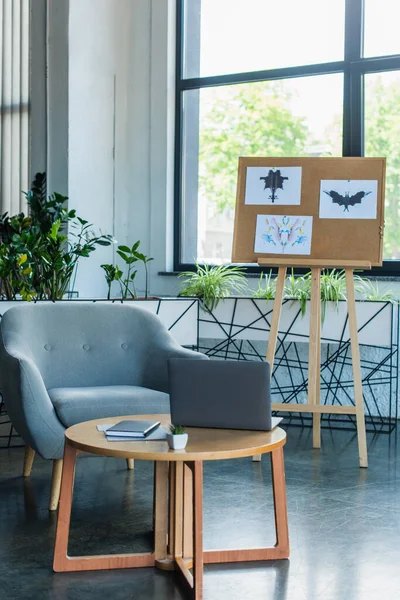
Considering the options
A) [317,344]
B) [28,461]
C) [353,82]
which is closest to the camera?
[28,461]

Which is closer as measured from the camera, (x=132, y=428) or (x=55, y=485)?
(x=132, y=428)

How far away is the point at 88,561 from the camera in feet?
8.66

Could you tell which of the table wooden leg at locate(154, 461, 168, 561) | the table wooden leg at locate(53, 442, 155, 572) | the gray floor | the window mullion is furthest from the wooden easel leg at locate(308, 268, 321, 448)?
the table wooden leg at locate(53, 442, 155, 572)

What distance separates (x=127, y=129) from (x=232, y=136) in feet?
2.78

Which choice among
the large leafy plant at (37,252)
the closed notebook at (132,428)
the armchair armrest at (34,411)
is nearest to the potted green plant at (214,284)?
the large leafy plant at (37,252)

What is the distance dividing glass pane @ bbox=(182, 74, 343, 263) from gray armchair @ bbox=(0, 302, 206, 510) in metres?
2.08

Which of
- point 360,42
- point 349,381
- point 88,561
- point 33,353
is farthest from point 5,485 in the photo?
point 360,42

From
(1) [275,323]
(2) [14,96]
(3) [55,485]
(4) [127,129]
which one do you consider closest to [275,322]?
(1) [275,323]

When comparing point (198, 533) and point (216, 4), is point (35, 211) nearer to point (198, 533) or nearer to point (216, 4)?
point (216, 4)

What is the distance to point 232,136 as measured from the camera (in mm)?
5977

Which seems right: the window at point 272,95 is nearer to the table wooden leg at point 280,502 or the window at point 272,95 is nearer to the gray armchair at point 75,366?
the gray armchair at point 75,366

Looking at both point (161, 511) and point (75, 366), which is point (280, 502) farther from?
point (75, 366)

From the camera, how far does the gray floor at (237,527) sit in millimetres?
2484

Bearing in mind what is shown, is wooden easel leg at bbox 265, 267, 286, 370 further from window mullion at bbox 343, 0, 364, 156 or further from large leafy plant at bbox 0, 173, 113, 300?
window mullion at bbox 343, 0, 364, 156
